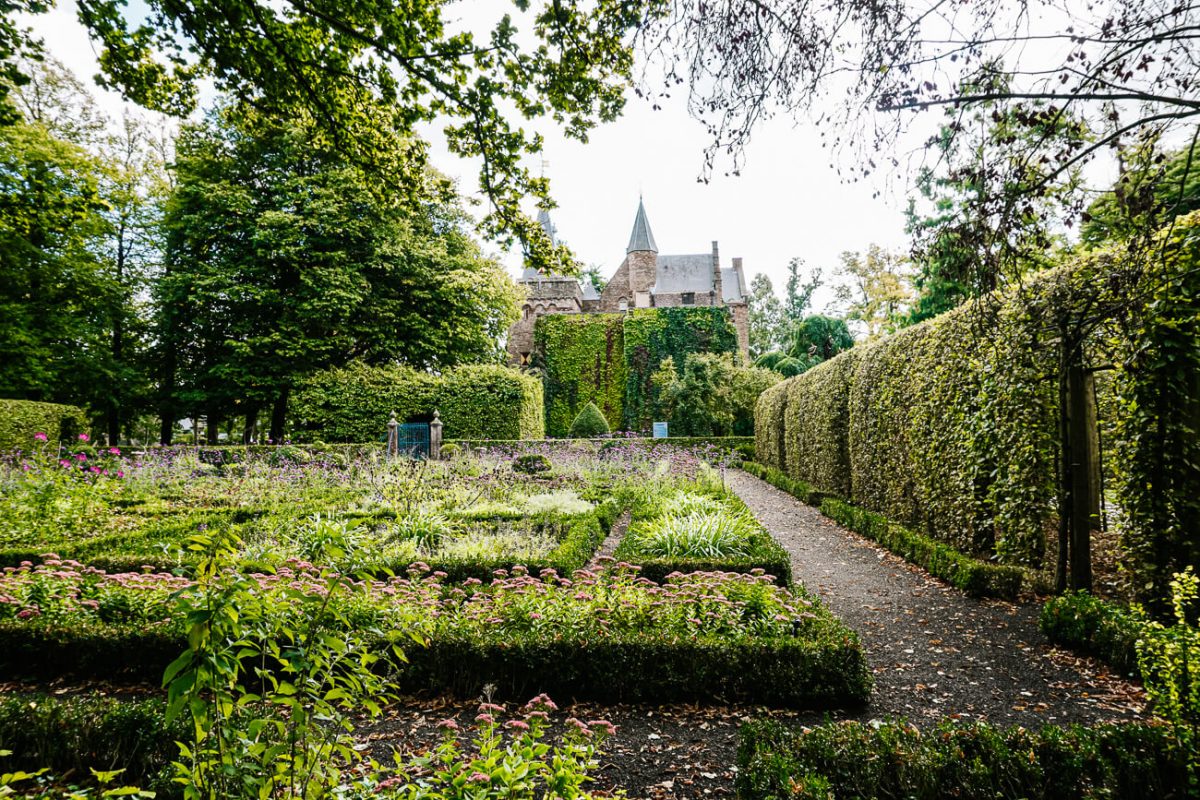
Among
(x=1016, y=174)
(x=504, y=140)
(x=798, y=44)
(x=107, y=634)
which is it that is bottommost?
(x=107, y=634)

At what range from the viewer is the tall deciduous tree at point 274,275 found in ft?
57.2

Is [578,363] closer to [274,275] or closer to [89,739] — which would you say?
[274,275]

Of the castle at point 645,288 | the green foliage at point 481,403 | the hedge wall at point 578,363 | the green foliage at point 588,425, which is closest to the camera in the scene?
the green foliage at point 481,403

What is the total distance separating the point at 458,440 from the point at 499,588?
13288 mm

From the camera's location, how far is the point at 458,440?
675 inches

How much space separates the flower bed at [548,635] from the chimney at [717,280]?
31779 millimetres

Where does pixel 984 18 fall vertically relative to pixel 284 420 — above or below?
above

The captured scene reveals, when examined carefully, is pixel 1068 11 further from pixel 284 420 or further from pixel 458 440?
pixel 284 420

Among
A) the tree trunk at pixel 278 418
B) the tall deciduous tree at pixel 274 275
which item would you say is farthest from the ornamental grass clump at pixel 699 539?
the tree trunk at pixel 278 418

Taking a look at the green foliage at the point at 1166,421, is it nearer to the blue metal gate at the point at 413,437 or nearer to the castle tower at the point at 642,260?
the blue metal gate at the point at 413,437

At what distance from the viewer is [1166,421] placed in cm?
371

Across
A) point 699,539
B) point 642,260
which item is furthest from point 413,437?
point 642,260

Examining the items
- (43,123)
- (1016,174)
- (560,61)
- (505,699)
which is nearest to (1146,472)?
(1016,174)

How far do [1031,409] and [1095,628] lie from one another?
2.14 metres
